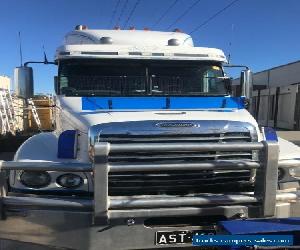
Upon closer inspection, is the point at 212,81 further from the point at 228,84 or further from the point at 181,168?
the point at 181,168

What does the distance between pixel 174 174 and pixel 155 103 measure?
1266 millimetres

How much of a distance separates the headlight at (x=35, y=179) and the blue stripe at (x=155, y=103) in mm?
1083

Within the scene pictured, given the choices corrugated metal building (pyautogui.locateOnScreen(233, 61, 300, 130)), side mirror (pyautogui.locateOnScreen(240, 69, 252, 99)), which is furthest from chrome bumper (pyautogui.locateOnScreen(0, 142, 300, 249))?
corrugated metal building (pyautogui.locateOnScreen(233, 61, 300, 130))

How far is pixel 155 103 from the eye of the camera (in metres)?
5.26

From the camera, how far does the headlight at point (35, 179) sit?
168 inches

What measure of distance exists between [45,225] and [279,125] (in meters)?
26.6

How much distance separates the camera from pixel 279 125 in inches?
1144

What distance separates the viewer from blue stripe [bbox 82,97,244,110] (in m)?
5.12

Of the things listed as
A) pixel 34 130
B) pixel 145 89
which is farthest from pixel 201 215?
pixel 34 130

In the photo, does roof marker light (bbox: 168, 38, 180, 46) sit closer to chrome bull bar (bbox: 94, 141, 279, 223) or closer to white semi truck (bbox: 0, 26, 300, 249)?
white semi truck (bbox: 0, 26, 300, 249)

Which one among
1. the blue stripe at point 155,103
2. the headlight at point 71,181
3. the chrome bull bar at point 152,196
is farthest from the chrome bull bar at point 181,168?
the blue stripe at point 155,103

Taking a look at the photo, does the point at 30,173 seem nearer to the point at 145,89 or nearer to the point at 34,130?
the point at 145,89

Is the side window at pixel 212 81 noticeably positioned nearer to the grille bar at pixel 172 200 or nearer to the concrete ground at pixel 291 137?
the grille bar at pixel 172 200

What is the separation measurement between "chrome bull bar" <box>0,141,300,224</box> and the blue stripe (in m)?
1.15
